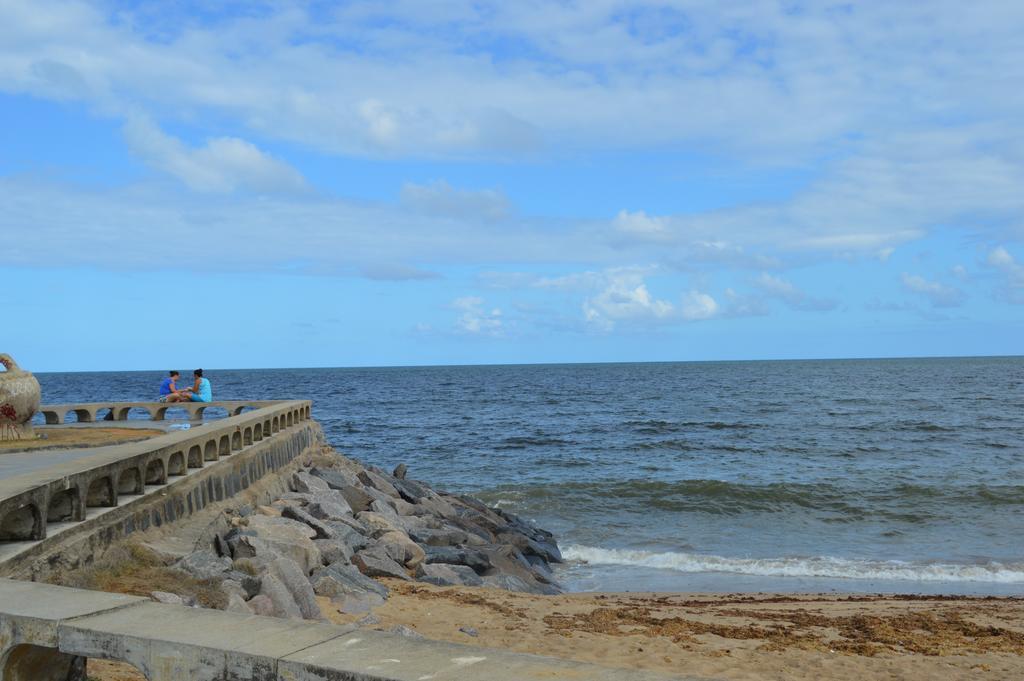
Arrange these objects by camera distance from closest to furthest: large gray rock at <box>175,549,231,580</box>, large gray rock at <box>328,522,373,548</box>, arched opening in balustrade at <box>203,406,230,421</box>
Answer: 1. large gray rock at <box>175,549,231,580</box>
2. large gray rock at <box>328,522,373,548</box>
3. arched opening in balustrade at <box>203,406,230,421</box>

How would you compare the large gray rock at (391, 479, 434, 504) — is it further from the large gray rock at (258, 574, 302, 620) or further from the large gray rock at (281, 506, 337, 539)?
the large gray rock at (258, 574, 302, 620)

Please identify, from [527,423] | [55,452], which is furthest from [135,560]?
[527,423]

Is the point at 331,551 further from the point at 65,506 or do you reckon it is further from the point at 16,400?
the point at 16,400

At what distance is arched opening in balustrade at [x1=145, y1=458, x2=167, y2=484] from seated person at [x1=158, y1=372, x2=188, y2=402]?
11.3 meters

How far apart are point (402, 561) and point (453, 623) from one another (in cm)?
296

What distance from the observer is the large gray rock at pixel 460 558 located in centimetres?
1291

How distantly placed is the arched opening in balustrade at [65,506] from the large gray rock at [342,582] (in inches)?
99.0

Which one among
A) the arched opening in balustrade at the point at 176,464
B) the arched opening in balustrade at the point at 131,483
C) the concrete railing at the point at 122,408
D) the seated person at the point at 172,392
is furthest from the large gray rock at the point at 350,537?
the seated person at the point at 172,392

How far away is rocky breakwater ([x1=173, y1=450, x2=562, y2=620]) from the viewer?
24.6 feet

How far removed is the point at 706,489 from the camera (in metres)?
23.3

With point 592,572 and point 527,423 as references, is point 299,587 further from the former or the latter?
point 527,423

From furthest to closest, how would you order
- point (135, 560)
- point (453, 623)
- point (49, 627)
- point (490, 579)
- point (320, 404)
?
point (320, 404)
point (490, 579)
point (453, 623)
point (135, 560)
point (49, 627)

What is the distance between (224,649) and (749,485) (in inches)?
865

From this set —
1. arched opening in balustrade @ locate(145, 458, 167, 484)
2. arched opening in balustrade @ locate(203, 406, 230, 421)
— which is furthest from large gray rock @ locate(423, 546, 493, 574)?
arched opening in balustrade @ locate(203, 406, 230, 421)
